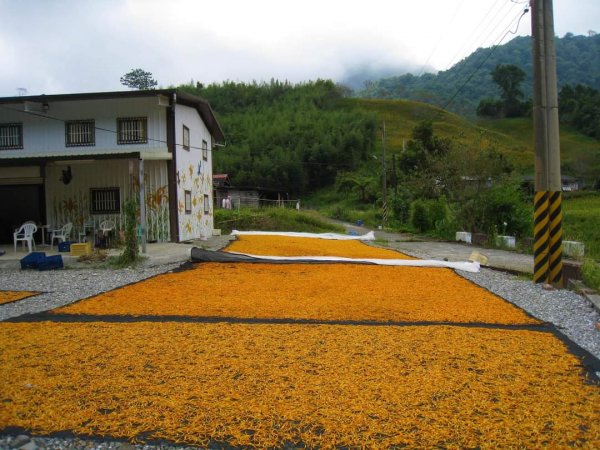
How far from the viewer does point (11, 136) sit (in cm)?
1448

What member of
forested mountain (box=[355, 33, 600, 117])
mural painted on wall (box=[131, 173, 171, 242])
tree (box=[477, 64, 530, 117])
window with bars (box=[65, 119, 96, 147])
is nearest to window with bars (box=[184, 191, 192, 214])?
mural painted on wall (box=[131, 173, 171, 242])

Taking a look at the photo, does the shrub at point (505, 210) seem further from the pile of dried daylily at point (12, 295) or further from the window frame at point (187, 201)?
the pile of dried daylily at point (12, 295)

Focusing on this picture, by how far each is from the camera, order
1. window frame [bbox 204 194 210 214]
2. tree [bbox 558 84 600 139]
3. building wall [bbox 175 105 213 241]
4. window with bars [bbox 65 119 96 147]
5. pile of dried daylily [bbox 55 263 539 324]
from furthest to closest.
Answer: tree [bbox 558 84 600 139]
window frame [bbox 204 194 210 214]
building wall [bbox 175 105 213 241]
window with bars [bbox 65 119 96 147]
pile of dried daylily [bbox 55 263 539 324]

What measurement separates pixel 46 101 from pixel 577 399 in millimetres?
14971

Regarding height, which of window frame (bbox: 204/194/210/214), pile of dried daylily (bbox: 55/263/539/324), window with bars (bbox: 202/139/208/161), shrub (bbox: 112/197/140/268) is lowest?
pile of dried daylily (bbox: 55/263/539/324)

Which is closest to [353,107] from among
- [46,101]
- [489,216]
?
[489,216]

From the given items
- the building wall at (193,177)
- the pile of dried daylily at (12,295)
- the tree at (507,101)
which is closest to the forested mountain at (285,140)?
the tree at (507,101)

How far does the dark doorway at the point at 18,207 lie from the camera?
A: 46.5 feet

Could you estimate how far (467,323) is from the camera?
4.96 meters

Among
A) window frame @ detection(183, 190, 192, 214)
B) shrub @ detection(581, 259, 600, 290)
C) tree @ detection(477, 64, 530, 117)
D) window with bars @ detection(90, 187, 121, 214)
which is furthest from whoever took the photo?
tree @ detection(477, 64, 530, 117)

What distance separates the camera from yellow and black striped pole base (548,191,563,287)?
7.55m

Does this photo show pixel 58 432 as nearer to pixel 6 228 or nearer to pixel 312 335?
pixel 312 335

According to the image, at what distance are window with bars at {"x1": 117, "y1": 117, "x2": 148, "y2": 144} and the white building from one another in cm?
3

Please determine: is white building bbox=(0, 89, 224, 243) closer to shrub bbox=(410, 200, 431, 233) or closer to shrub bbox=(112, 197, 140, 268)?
shrub bbox=(112, 197, 140, 268)
